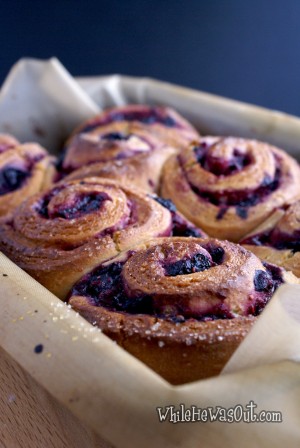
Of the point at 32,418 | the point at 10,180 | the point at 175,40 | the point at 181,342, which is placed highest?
the point at 181,342

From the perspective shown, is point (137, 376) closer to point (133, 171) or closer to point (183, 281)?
point (183, 281)

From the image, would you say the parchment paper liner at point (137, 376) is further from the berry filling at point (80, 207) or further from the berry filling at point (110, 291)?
the berry filling at point (80, 207)

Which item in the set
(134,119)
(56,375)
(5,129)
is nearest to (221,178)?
(134,119)

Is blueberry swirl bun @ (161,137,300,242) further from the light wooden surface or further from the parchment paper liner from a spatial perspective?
the light wooden surface

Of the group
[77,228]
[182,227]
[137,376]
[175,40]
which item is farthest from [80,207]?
[175,40]

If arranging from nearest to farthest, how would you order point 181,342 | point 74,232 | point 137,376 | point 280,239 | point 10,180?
point 137,376 → point 181,342 → point 74,232 → point 280,239 → point 10,180

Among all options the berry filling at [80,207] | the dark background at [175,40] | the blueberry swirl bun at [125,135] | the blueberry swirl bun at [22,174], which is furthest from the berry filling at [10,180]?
the dark background at [175,40]
